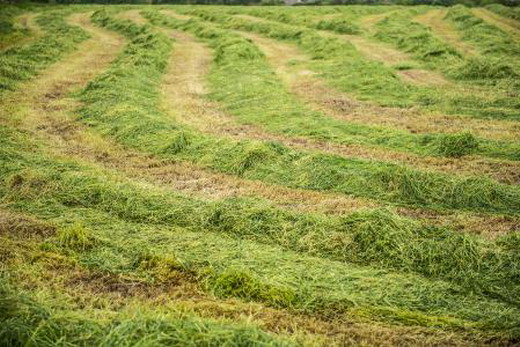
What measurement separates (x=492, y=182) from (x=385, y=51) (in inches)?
657

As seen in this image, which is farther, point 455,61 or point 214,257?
point 455,61

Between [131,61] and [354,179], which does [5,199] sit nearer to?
[354,179]

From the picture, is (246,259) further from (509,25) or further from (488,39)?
(509,25)

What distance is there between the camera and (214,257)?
580 centimetres

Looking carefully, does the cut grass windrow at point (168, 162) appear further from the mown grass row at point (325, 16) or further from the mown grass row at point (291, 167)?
the mown grass row at point (325, 16)

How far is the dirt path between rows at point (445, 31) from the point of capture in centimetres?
2405

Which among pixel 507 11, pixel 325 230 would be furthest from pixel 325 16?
pixel 325 230

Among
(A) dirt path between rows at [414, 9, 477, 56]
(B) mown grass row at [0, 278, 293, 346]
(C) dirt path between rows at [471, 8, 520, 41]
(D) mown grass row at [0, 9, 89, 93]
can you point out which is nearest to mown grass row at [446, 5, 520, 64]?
(A) dirt path between rows at [414, 9, 477, 56]

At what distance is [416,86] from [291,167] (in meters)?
8.25

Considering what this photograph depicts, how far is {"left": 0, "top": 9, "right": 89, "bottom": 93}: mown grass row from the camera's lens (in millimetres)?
15681

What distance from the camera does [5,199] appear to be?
23.5ft

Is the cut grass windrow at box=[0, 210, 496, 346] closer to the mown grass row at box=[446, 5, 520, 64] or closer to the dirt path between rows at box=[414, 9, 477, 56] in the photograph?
the mown grass row at box=[446, 5, 520, 64]

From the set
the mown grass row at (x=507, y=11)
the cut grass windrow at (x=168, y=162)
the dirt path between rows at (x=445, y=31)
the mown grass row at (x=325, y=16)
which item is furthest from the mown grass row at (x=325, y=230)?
the mown grass row at (x=507, y=11)

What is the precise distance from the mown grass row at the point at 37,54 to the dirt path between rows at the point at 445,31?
1913 cm
